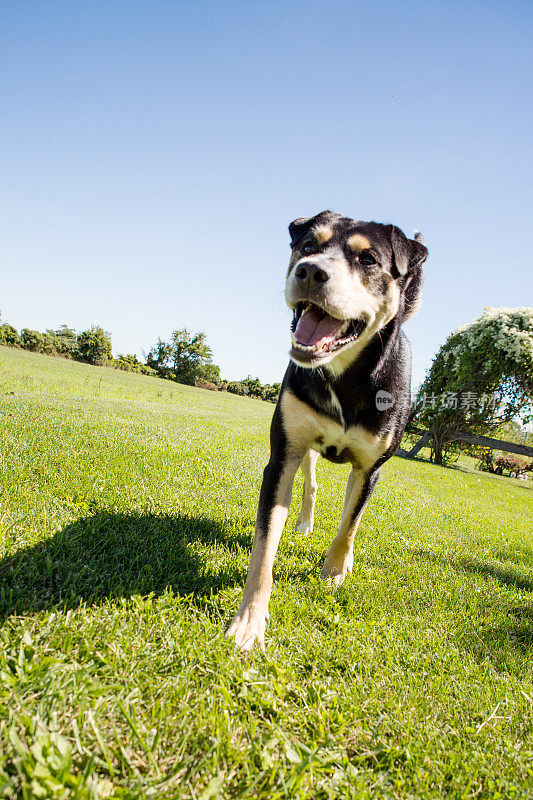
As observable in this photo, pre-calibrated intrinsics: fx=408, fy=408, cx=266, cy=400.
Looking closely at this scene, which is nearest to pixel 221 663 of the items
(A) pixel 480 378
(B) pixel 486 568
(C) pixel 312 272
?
(C) pixel 312 272

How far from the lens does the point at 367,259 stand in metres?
2.76

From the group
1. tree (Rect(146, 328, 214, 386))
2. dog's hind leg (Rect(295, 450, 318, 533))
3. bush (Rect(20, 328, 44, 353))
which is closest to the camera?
dog's hind leg (Rect(295, 450, 318, 533))

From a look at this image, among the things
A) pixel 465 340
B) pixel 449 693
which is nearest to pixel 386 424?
pixel 449 693

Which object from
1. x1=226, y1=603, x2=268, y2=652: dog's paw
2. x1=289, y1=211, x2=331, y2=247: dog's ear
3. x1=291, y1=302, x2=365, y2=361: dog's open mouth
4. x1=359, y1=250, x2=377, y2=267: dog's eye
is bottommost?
x1=226, y1=603, x2=268, y2=652: dog's paw

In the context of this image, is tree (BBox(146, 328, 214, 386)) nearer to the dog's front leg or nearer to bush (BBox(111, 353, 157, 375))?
bush (BBox(111, 353, 157, 375))

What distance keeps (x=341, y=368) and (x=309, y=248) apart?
0.88 meters

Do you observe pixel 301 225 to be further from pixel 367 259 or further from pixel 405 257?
pixel 405 257

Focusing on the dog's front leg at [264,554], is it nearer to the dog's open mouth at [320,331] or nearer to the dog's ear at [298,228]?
the dog's open mouth at [320,331]

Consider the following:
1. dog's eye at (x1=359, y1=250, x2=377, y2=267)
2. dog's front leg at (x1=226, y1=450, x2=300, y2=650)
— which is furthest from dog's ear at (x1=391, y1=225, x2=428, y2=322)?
dog's front leg at (x1=226, y1=450, x2=300, y2=650)

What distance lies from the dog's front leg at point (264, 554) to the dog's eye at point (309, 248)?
4.63 ft

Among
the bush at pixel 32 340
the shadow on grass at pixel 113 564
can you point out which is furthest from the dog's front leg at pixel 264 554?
the bush at pixel 32 340

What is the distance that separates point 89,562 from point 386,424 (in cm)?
205

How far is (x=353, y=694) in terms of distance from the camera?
1852 millimetres

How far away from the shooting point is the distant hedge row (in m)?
55.9
